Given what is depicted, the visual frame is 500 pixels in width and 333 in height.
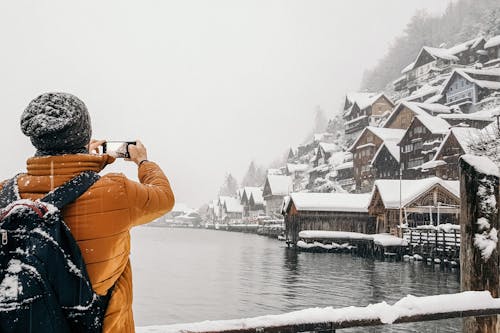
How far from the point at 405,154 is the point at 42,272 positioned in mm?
52820

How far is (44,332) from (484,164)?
3.56 metres

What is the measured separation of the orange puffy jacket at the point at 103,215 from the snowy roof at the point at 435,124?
→ 49.0 metres

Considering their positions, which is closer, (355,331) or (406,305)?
(406,305)

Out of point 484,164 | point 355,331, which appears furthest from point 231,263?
point 484,164

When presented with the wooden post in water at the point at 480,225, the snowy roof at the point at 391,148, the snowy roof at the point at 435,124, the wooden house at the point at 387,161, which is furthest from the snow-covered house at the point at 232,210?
the wooden post in water at the point at 480,225

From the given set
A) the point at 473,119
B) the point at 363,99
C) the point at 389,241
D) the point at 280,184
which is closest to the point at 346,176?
the point at 363,99

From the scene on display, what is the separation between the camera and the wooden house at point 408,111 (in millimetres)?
55625

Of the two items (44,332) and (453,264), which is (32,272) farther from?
(453,264)

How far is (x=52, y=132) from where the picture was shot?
1.72 m

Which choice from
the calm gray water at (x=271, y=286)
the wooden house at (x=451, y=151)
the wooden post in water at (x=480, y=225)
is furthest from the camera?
the wooden house at (x=451, y=151)

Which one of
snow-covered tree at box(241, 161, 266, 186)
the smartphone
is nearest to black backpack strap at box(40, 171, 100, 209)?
the smartphone

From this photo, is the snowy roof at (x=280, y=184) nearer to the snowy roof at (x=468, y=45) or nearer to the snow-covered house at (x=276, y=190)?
the snow-covered house at (x=276, y=190)

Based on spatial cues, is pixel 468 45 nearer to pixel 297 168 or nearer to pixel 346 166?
pixel 346 166

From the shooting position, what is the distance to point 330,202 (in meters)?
48.2
